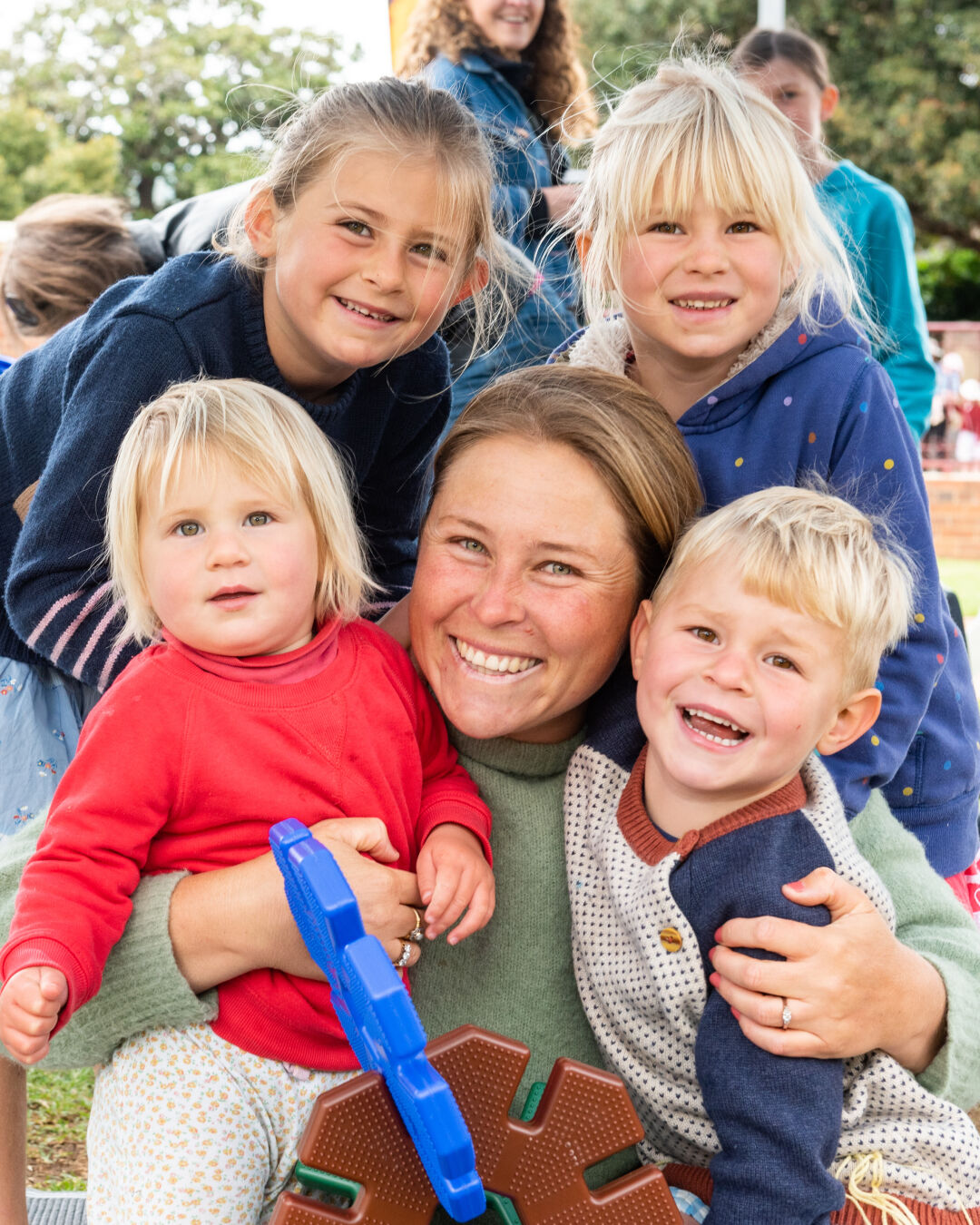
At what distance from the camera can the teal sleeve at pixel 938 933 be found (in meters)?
1.71

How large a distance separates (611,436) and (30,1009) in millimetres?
1068

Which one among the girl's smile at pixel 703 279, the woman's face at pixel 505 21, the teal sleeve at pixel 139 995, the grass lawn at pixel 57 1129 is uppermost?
the woman's face at pixel 505 21

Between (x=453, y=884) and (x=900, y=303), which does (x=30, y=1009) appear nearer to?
(x=453, y=884)

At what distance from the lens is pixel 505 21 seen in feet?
13.3

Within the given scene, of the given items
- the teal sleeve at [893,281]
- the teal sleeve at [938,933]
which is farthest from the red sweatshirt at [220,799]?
the teal sleeve at [893,281]

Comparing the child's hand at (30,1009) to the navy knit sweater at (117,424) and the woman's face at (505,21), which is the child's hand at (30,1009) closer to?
the navy knit sweater at (117,424)

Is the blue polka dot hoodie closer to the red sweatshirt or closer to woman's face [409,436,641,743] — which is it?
woman's face [409,436,641,743]

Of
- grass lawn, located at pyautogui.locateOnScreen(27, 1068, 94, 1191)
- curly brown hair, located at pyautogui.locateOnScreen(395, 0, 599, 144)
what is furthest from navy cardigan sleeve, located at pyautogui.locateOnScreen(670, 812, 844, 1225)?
curly brown hair, located at pyautogui.locateOnScreen(395, 0, 599, 144)

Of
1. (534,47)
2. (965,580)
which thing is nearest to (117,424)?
(534,47)

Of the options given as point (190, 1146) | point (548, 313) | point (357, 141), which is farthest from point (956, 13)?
point (190, 1146)

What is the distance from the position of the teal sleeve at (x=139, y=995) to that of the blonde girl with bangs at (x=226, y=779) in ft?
0.12

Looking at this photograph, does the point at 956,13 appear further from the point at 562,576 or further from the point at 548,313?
the point at 562,576

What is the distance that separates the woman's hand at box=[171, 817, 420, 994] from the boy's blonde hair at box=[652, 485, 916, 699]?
0.54m

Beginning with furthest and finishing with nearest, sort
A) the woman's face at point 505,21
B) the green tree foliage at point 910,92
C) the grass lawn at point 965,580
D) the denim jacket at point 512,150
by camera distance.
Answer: the green tree foliage at point 910,92 < the grass lawn at point 965,580 < the woman's face at point 505,21 < the denim jacket at point 512,150
